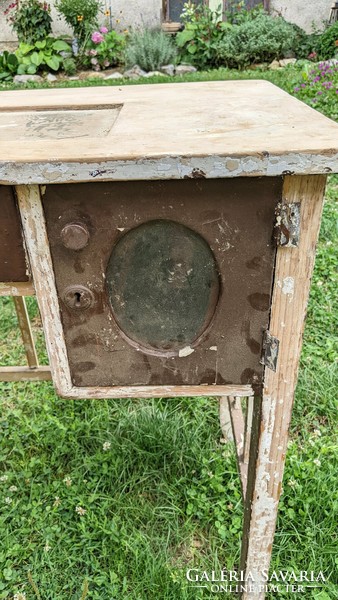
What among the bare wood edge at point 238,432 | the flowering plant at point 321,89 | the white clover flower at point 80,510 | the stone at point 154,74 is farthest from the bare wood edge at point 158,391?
the stone at point 154,74

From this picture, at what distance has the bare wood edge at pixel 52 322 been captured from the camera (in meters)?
0.91

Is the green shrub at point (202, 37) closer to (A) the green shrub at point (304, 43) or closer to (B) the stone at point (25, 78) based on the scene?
(A) the green shrub at point (304, 43)

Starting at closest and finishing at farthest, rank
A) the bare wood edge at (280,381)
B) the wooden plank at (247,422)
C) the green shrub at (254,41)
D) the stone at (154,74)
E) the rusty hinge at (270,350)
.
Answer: the bare wood edge at (280,381) → the rusty hinge at (270,350) → the wooden plank at (247,422) → the stone at (154,74) → the green shrub at (254,41)

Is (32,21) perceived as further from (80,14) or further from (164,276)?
(164,276)

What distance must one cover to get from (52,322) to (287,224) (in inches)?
19.2

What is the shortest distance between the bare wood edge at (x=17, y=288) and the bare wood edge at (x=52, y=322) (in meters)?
0.04

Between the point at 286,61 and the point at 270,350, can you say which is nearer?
the point at 270,350

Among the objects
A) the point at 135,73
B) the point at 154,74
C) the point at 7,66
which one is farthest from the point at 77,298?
the point at 7,66

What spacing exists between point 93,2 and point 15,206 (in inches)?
317

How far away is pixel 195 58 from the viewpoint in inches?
311

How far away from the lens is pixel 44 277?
0.97 m

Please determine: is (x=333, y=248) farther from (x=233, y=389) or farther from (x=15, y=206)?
(x=15, y=206)

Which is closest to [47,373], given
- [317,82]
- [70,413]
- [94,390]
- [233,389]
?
[70,413]

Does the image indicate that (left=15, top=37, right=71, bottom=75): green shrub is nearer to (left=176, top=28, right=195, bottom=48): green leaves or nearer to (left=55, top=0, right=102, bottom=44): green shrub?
(left=55, top=0, right=102, bottom=44): green shrub
